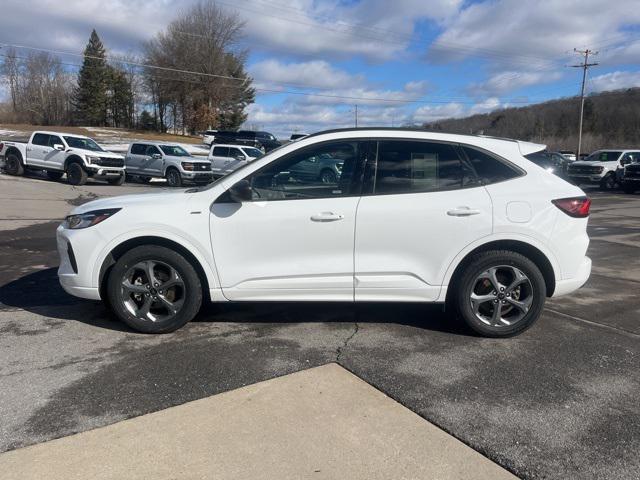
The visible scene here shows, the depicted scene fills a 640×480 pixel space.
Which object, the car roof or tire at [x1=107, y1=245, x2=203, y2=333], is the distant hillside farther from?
tire at [x1=107, y1=245, x2=203, y2=333]

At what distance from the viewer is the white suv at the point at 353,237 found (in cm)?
428

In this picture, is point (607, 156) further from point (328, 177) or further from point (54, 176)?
point (328, 177)

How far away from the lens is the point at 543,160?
4.54m

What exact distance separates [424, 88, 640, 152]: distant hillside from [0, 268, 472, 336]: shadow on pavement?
10153 centimetres

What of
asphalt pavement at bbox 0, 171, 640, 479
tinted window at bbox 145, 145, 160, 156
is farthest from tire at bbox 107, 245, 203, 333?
tinted window at bbox 145, 145, 160, 156

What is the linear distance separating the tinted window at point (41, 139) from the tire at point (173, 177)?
15.4 ft

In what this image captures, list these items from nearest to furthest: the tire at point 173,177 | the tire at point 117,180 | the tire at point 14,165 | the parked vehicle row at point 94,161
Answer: the parked vehicle row at point 94,161
the tire at point 117,180
the tire at point 14,165
the tire at point 173,177

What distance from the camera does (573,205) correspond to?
438 centimetres

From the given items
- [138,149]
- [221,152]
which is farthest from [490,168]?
[221,152]

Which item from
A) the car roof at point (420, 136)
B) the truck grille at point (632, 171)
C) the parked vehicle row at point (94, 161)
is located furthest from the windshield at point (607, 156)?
the car roof at point (420, 136)

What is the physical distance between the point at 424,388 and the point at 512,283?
4.71 feet

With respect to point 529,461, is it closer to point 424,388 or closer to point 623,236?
point 424,388

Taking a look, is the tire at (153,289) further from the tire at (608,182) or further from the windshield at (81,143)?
the tire at (608,182)

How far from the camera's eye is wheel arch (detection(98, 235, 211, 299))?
436cm
